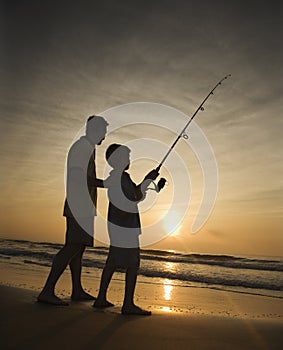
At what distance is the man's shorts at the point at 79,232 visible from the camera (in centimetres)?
389

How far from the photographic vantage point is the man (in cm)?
387

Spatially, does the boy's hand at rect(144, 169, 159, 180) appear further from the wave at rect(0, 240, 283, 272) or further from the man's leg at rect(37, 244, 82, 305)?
the wave at rect(0, 240, 283, 272)

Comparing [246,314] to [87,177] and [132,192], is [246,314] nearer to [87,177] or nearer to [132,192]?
[132,192]

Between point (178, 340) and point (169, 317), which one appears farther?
point (169, 317)

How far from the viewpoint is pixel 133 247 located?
12.6ft

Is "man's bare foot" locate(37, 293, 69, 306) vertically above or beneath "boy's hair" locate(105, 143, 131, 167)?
beneath

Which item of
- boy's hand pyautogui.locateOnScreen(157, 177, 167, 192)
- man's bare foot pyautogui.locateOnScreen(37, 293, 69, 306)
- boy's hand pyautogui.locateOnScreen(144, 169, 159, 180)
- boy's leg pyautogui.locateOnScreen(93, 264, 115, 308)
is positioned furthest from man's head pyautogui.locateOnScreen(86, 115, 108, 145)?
man's bare foot pyautogui.locateOnScreen(37, 293, 69, 306)

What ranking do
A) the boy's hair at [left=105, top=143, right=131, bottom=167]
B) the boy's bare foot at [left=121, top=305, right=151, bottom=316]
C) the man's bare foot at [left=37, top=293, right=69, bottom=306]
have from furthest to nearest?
the boy's hair at [left=105, top=143, right=131, bottom=167]
the man's bare foot at [left=37, top=293, right=69, bottom=306]
the boy's bare foot at [left=121, top=305, right=151, bottom=316]

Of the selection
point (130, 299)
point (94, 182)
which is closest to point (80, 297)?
point (130, 299)

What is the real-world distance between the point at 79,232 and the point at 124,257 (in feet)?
1.57

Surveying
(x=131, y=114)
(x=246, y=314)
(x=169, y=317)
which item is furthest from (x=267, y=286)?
(x=169, y=317)

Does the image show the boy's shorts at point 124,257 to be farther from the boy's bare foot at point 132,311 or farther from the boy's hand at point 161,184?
the boy's hand at point 161,184

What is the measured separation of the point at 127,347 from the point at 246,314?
117 inches

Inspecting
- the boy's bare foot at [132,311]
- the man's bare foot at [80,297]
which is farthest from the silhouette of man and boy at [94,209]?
the man's bare foot at [80,297]
